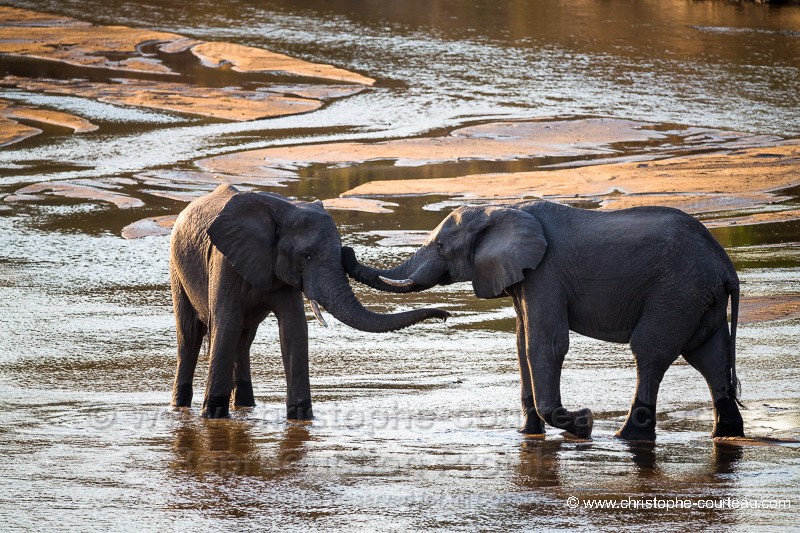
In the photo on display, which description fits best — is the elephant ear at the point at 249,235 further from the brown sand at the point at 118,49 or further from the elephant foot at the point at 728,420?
the brown sand at the point at 118,49

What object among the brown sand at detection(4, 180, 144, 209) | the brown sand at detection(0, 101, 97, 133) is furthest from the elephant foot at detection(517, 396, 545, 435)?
the brown sand at detection(0, 101, 97, 133)

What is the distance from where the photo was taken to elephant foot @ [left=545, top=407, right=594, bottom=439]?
911 cm

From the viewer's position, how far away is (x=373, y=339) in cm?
1291

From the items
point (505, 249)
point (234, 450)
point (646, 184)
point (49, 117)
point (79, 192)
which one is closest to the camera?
point (234, 450)

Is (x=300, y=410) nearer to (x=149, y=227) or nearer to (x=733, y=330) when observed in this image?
(x=733, y=330)

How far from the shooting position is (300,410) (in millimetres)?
10086

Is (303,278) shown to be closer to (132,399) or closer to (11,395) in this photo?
(132,399)

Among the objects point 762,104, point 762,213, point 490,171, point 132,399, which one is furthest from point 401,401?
point 762,104

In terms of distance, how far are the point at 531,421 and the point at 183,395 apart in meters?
2.84

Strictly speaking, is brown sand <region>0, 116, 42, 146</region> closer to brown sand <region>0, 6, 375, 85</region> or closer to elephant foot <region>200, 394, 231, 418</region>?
brown sand <region>0, 6, 375, 85</region>

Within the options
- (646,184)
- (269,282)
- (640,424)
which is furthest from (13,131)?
(640,424)

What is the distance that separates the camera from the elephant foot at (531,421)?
968 centimetres

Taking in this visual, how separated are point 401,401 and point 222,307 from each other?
62.8 inches

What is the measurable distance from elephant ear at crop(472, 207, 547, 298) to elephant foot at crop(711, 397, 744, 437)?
5.27ft
